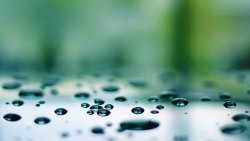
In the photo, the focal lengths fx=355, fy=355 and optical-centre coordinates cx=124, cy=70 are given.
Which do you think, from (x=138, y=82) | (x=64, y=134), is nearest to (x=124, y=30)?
(x=138, y=82)

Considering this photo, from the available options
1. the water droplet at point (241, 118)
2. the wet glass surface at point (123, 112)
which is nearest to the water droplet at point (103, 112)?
the wet glass surface at point (123, 112)

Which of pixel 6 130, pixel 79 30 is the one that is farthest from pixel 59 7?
pixel 6 130

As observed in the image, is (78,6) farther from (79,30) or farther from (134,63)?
(134,63)

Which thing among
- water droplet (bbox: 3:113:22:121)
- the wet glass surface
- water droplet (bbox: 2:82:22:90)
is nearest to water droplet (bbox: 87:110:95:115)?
the wet glass surface

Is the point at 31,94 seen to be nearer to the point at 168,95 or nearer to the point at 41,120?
the point at 41,120

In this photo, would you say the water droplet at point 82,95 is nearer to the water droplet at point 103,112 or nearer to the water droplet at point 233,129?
the water droplet at point 103,112

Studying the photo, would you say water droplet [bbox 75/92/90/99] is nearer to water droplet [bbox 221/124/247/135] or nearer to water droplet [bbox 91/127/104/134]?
water droplet [bbox 91/127/104/134]
